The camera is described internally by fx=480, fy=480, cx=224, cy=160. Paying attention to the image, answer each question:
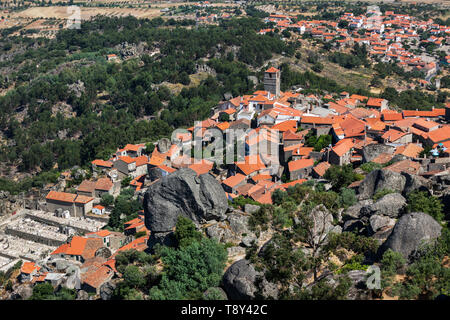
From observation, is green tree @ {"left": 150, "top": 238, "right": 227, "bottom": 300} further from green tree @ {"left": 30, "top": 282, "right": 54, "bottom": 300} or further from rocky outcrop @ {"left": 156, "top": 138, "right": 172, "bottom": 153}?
rocky outcrop @ {"left": 156, "top": 138, "right": 172, "bottom": 153}

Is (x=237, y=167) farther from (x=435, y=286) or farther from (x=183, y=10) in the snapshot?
(x=183, y=10)

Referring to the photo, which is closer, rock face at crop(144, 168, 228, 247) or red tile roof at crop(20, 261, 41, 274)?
rock face at crop(144, 168, 228, 247)

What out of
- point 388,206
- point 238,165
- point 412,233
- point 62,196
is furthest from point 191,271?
point 62,196

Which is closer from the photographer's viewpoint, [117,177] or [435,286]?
[435,286]

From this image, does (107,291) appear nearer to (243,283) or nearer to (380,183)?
(243,283)

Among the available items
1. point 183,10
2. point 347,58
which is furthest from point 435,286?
point 183,10

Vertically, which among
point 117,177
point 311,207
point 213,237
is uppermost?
point 311,207

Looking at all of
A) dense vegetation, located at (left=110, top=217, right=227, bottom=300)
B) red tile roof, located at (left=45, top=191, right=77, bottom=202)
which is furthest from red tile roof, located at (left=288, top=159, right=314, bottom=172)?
red tile roof, located at (left=45, top=191, right=77, bottom=202)

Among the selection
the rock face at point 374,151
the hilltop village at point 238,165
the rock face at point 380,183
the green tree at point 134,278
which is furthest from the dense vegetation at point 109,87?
the rock face at point 380,183
